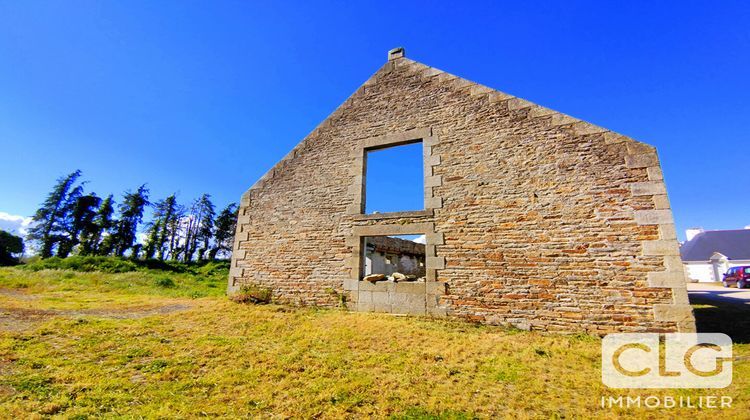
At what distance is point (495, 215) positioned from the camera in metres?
6.57

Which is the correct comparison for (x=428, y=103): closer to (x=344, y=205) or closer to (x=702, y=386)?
(x=344, y=205)

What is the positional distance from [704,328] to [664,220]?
2.53 m

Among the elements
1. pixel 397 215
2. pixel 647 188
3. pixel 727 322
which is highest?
pixel 647 188

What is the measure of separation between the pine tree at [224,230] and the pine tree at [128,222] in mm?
7033

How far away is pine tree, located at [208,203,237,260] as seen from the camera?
3447 cm

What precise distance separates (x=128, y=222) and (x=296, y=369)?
34154 mm

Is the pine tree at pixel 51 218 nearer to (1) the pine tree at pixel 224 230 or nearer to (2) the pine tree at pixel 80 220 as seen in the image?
(2) the pine tree at pixel 80 220

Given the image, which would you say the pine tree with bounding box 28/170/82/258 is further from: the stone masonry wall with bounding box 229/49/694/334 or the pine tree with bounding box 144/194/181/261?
the stone masonry wall with bounding box 229/49/694/334

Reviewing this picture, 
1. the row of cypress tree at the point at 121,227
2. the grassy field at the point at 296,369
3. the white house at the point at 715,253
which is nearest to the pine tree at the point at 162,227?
the row of cypress tree at the point at 121,227

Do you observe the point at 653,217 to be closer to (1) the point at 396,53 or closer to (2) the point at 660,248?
(2) the point at 660,248

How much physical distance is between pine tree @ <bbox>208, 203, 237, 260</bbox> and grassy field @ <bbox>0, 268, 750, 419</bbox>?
96.0 ft

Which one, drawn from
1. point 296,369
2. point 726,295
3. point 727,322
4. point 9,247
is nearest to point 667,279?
point 727,322

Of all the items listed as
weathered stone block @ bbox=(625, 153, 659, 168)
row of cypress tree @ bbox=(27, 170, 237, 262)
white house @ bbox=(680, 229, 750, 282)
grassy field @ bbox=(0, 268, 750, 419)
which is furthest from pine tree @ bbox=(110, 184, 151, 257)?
white house @ bbox=(680, 229, 750, 282)

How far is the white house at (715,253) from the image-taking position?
2805 centimetres
